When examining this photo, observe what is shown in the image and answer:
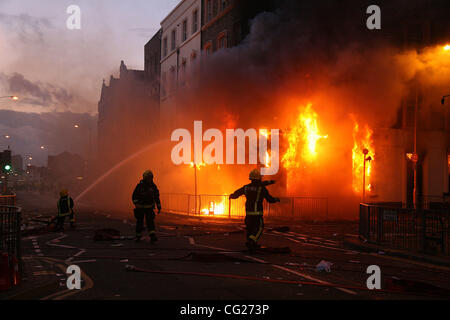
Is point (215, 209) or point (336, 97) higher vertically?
point (336, 97)

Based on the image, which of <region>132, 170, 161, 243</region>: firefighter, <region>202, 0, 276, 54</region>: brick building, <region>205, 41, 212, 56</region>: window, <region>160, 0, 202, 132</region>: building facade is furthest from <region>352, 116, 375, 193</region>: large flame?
<region>132, 170, 161, 243</region>: firefighter

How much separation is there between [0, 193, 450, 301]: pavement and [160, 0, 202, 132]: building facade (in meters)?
22.4

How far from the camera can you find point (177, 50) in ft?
123

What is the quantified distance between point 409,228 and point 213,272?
15.8ft

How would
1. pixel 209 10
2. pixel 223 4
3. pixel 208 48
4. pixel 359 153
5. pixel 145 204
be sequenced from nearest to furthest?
pixel 145 204, pixel 359 153, pixel 223 4, pixel 208 48, pixel 209 10

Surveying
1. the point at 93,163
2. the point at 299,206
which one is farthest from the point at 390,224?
the point at 93,163

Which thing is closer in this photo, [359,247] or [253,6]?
[359,247]

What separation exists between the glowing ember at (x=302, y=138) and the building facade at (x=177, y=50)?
11.2 meters

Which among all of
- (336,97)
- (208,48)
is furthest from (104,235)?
(208,48)

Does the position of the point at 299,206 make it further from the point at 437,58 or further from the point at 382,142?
the point at 437,58

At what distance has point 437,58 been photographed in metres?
25.1

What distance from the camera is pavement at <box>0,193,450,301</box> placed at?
5.67m

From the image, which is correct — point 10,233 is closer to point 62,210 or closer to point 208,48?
point 62,210
